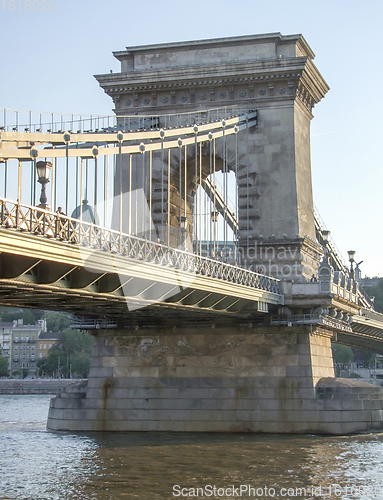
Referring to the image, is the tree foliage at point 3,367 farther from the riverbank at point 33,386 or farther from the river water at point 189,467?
the river water at point 189,467

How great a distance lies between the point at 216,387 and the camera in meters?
44.6

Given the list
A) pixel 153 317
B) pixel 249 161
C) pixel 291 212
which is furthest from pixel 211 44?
pixel 153 317

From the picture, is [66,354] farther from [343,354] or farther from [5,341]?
[343,354]

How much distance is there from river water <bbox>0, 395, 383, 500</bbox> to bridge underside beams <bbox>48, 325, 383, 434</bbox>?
3.65ft

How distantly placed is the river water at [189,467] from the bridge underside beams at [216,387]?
3.65 feet

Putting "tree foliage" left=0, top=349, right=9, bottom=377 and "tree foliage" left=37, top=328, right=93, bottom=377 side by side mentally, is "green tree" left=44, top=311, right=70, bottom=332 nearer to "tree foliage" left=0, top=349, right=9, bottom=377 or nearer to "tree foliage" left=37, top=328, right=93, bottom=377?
"tree foliage" left=37, top=328, right=93, bottom=377

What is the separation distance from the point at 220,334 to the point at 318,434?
23.2ft

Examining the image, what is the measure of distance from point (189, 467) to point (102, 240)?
10.4 meters

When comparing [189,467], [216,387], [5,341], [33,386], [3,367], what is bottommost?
[189,467]

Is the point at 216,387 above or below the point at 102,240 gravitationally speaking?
below

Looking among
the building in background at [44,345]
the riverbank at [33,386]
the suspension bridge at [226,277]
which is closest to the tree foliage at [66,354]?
the building in background at [44,345]

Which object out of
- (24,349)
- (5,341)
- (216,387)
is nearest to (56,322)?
(24,349)

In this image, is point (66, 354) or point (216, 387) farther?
point (66, 354)

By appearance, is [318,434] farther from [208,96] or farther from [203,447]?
[208,96]
